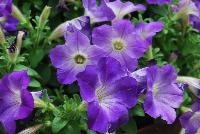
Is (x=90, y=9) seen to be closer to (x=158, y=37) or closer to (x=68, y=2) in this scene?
(x=68, y=2)

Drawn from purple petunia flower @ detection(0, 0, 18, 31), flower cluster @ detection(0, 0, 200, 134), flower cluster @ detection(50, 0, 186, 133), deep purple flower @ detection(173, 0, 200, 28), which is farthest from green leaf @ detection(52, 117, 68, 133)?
deep purple flower @ detection(173, 0, 200, 28)

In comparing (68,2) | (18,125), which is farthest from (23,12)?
(18,125)

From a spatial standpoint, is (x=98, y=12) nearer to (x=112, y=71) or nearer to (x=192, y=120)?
(x=112, y=71)

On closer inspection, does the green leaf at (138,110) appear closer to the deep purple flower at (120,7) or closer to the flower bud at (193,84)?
the flower bud at (193,84)

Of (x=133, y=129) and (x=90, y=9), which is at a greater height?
(x=90, y=9)

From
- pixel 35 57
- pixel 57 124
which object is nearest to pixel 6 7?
pixel 35 57
